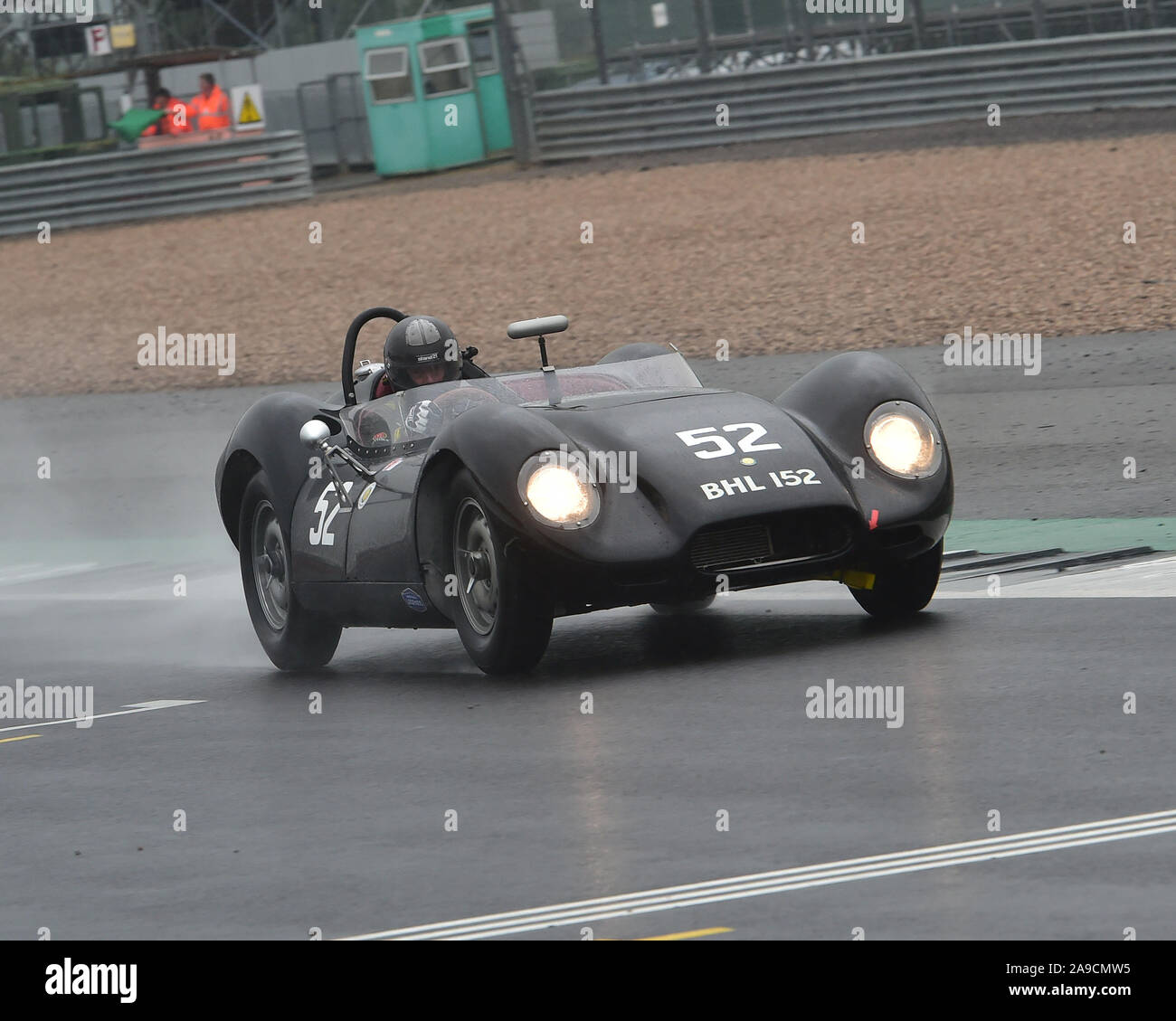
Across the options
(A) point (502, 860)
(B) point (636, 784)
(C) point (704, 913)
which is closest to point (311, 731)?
(B) point (636, 784)

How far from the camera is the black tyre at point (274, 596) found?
9.70 metres

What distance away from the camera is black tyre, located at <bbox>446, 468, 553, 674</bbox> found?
26.4ft

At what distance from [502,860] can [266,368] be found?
1526 centimetres

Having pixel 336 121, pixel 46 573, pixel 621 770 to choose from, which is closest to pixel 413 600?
pixel 621 770

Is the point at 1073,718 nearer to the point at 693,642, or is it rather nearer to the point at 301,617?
the point at 693,642

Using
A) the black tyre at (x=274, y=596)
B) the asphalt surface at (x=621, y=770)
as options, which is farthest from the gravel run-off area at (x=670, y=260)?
the black tyre at (x=274, y=596)

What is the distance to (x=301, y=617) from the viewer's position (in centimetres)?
966

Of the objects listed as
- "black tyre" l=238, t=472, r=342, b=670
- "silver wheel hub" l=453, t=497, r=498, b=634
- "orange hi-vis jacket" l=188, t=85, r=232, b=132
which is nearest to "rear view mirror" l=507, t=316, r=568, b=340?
"silver wheel hub" l=453, t=497, r=498, b=634

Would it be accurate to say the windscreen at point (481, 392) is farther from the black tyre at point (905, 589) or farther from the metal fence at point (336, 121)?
the metal fence at point (336, 121)

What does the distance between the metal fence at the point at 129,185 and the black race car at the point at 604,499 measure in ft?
77.3

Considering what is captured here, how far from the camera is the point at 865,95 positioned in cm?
3012

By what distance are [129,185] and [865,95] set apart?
1015 centimetres

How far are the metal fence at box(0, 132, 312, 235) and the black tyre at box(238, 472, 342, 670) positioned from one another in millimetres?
22879

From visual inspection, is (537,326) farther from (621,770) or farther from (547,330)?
(621,770)
